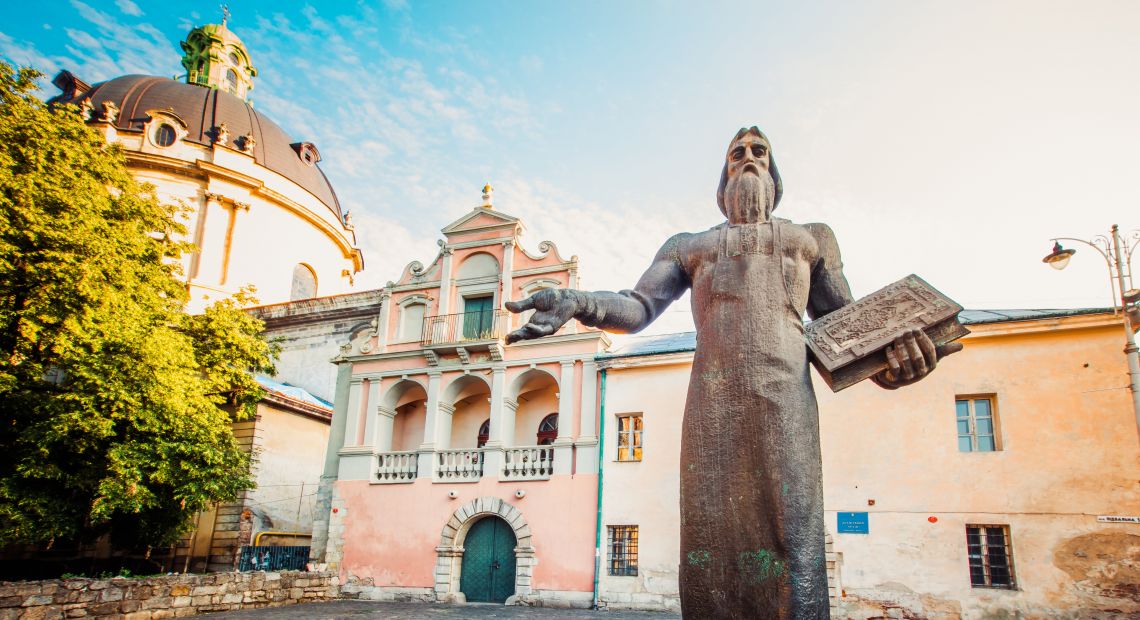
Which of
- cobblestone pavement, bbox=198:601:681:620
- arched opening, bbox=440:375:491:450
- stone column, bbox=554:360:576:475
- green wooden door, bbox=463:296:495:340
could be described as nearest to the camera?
cobblestone pavement, bbox=198:601:681:620

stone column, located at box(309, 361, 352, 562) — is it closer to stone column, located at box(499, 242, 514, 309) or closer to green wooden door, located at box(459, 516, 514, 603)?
green wooden door, located at box(459, 516, 514, 603)

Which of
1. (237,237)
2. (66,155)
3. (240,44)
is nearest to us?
(66,155)

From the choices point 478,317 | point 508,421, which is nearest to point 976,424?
point 508,421

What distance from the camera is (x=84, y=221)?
1587 centimetres

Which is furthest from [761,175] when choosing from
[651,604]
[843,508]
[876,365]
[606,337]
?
[606,337]

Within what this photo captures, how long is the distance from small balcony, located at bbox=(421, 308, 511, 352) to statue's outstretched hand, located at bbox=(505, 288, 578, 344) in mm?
17841

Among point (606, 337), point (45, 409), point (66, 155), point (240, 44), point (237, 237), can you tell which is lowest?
point (45, 409)

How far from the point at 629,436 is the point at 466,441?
233 inches

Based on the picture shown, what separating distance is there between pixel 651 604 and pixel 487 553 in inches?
Answer: 189

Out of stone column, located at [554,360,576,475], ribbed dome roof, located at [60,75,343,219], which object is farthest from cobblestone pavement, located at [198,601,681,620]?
ribbed dome roof, located at [60,75,343,219]

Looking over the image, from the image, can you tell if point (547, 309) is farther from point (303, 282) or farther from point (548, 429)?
point (303, 282)

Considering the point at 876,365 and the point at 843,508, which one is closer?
the point at 876,365

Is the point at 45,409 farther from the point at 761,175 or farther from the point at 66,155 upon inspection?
the point at 761,175

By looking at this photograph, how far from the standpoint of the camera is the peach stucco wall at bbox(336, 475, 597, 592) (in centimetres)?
1873
